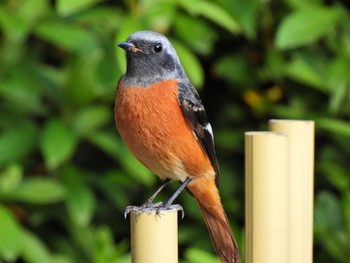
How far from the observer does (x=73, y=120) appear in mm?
4555

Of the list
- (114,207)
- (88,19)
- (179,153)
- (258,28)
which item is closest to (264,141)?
(179,153)

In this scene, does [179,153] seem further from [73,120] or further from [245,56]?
[245,56]

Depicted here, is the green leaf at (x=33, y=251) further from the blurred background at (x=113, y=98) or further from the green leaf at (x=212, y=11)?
the green leaf at (x=212, y=11)

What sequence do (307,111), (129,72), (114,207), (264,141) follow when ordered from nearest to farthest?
(264,141)
(129,72)
(307,111)
(114,207)

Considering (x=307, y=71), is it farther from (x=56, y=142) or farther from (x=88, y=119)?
(x=56, y=142)

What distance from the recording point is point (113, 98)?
4676 mm

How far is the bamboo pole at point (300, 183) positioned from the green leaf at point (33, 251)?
2.02 m

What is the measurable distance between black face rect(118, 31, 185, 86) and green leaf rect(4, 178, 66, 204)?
5.72 ft

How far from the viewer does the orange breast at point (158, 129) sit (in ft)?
9.40

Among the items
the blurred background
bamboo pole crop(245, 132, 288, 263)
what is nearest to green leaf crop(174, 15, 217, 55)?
the blurred background

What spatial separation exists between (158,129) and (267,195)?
0.42 m

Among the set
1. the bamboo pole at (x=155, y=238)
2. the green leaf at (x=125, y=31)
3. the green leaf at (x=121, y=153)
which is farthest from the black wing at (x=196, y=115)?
the green leaf at (x=121, y=153)

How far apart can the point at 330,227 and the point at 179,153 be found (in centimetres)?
171

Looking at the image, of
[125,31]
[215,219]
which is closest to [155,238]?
[215,219]
